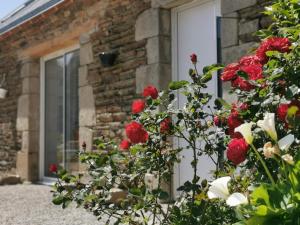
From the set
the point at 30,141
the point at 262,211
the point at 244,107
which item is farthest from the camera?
the point at 30,141

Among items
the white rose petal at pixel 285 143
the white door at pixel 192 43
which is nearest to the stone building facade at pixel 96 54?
the white door at pixel 192 43

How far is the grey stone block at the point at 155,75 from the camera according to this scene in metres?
5.94

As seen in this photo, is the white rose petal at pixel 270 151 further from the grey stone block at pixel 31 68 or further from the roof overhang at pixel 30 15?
the grey stone block at pixel 31 68

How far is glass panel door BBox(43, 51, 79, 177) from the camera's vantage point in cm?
823

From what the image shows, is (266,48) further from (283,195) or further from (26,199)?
(26,199)

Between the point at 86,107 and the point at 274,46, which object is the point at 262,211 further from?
the point at 86,107

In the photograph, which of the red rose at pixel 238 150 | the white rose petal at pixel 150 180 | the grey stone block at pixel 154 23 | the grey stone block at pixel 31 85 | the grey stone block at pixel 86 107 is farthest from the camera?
the grey stone block at pixel 31 85

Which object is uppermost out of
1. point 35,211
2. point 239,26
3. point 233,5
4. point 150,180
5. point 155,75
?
point 233,5

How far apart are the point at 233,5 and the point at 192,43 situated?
1.04m

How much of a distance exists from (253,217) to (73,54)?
7095 millimetres

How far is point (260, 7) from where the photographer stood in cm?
475

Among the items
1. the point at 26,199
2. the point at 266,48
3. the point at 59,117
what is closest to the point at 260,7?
the point at 266,48

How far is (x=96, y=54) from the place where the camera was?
281 inches

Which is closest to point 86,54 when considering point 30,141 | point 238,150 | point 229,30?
point 30,141
